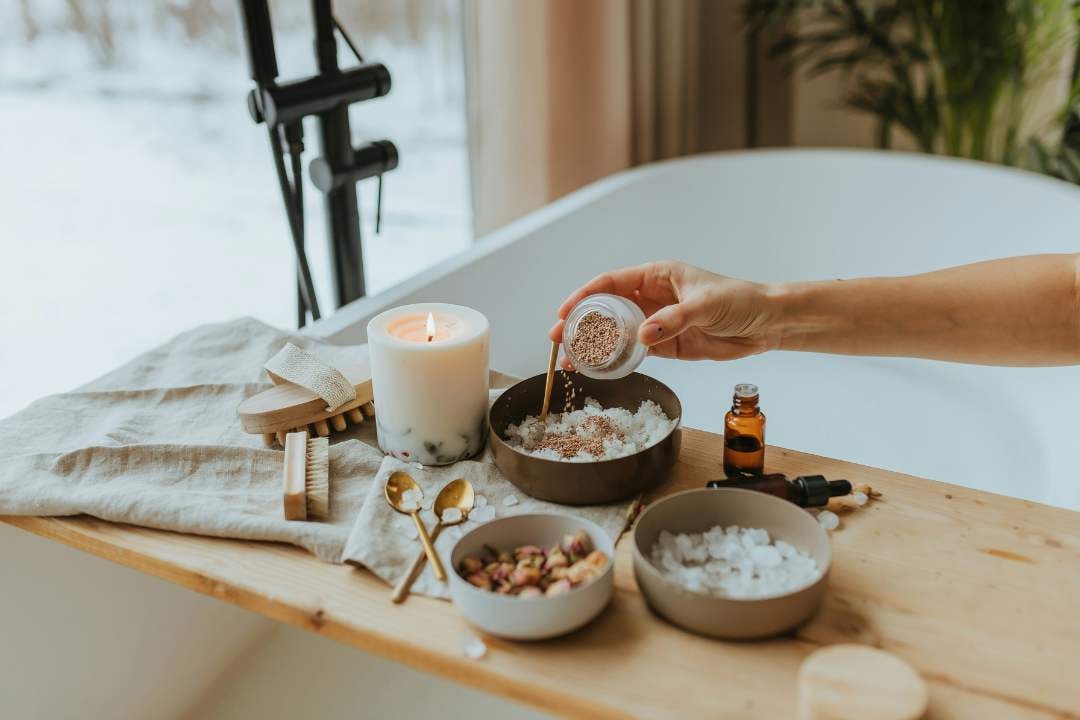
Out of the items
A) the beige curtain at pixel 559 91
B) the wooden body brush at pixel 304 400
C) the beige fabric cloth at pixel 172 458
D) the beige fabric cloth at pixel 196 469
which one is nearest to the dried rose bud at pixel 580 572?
the beige fabric cloth at pixel 196 469

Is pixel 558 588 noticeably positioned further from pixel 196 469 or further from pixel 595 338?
pixel 196 469

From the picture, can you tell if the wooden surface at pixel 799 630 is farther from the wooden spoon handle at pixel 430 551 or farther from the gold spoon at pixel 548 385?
the gold spoon at pixel 548 385

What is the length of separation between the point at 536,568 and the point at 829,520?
28 centimetres

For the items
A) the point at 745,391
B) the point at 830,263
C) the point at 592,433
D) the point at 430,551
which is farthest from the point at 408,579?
the point at 830,263

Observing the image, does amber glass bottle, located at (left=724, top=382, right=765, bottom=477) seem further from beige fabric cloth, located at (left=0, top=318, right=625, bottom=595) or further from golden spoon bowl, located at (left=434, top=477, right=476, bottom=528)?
golden spoon bowl, located at (left=434, top=477, right=476, bottom=528)

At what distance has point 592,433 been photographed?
944 millimetres

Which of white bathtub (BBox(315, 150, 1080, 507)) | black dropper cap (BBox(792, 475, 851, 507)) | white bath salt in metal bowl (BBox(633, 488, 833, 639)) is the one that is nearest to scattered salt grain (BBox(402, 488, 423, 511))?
white bath salt in metal bowl (BBox(633, 488, 833, 639))

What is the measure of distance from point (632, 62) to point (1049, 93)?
136 centimetres

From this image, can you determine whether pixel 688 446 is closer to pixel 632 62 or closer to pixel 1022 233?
pixel 1022 233

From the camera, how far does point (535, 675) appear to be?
2.20ft

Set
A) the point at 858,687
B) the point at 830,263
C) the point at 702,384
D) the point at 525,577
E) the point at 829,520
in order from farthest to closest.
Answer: the point at 830,263 < the point at 702,384 < the point at 829,520 < the point at 525,577 < the point at 858,687

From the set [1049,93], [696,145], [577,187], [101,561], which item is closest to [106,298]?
[101,561]

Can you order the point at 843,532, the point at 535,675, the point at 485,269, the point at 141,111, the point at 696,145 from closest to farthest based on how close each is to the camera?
the point at 535,675 → the point at 843,532 → the point at 485,269 → the point at 141,111 → the point at 696,145

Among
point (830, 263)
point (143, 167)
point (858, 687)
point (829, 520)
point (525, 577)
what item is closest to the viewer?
point (858, 687)
